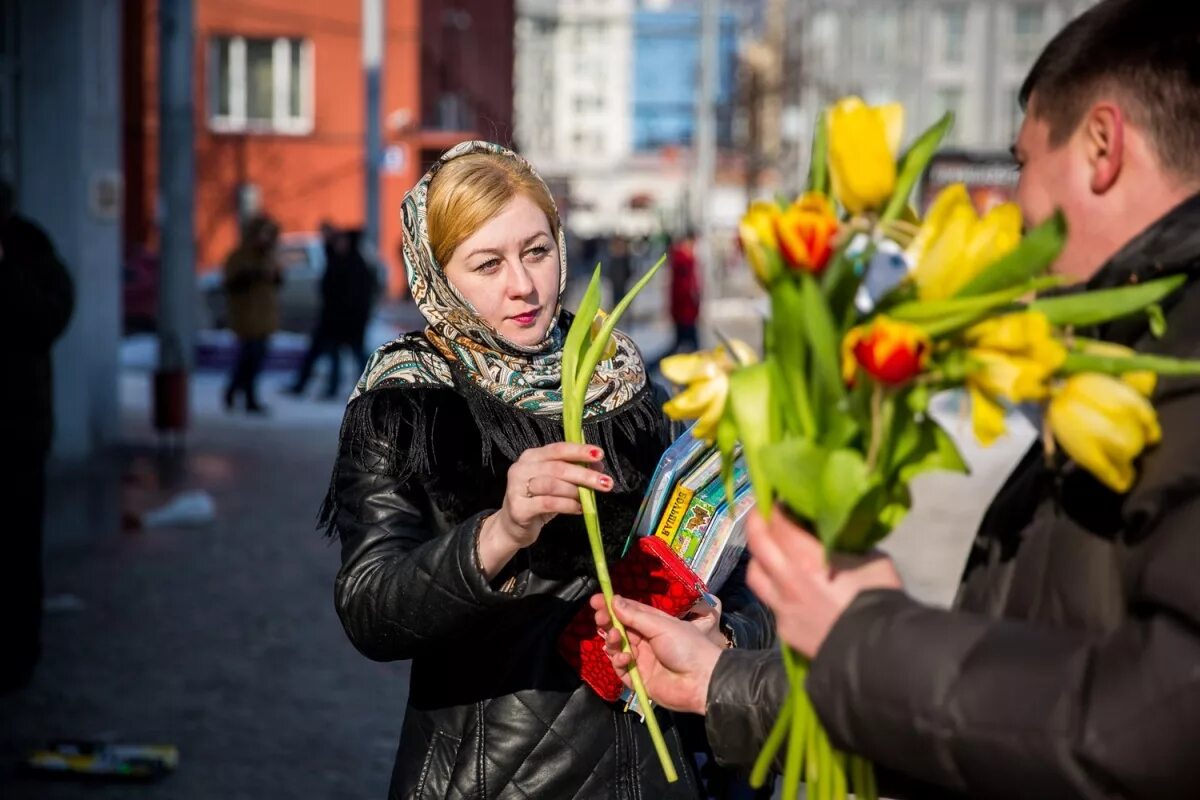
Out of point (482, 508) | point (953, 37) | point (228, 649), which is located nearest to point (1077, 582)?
point (482, 508)

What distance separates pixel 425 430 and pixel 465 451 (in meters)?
0.08

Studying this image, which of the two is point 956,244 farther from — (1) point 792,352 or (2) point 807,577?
(2) point 807,577

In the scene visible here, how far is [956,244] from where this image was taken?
177 cm

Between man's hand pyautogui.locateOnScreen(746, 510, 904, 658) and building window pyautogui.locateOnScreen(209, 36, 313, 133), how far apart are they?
34241 mm

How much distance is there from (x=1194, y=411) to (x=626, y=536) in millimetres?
1346

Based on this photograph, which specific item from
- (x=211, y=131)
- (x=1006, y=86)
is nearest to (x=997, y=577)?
(x=211, y=131)

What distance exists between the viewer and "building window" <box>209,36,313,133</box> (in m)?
35.0

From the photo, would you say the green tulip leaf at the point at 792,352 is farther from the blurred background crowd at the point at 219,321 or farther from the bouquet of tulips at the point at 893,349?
the blurred background crowd at the point at 219,321

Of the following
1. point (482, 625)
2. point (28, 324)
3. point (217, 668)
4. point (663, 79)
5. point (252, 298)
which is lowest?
point (217, 668)

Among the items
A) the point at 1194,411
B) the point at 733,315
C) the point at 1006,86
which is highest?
the point at 1006,86

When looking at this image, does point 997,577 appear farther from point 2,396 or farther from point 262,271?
point 262,271

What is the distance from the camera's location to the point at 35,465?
6766 millimetres

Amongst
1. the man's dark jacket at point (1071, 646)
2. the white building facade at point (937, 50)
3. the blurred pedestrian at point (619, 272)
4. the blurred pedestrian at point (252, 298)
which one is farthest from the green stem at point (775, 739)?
the white building facade at point (937, 50)

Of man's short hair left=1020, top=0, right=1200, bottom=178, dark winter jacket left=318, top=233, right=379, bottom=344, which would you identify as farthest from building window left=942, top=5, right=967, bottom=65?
man's short hair left=1020, top=0, right=1200, bottom=178
